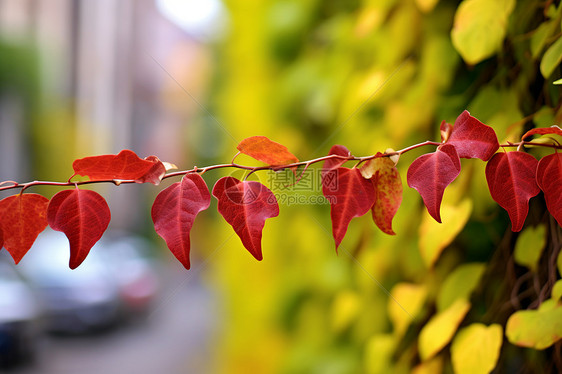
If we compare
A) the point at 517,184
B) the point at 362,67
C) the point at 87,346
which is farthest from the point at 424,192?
the point at 87,346

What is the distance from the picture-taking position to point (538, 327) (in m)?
0.34

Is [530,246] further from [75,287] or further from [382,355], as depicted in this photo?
[75,287]

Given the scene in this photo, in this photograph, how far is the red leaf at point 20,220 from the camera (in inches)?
12.1

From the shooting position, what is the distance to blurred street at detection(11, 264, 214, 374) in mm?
3475

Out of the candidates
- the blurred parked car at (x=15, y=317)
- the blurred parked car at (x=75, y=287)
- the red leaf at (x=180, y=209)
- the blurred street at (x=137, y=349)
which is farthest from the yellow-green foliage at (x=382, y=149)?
the blurred parked car at (x=75, y=287)

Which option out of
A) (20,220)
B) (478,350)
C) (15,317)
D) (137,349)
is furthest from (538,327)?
(137,349)

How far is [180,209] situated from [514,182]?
0.71ft

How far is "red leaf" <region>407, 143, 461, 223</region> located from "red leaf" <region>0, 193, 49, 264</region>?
249 millimetres

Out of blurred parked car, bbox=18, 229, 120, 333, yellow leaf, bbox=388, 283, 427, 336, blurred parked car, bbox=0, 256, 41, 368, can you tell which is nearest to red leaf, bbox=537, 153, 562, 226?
yellow leaf, bbox=388, 283, 427, 336

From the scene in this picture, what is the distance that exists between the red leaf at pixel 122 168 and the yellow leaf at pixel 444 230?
0.81 ft

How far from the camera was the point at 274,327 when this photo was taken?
0.92 meters

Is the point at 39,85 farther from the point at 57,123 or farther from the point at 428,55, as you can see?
the point at 428,55

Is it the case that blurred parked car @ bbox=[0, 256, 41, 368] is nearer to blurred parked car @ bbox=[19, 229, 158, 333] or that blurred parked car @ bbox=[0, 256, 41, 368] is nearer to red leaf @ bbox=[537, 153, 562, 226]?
blurred parked car @ bbox=[19, 229, 158, 333]

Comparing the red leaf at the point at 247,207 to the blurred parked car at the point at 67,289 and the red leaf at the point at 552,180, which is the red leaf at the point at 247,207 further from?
the blurred parked car at the point at 67,289
